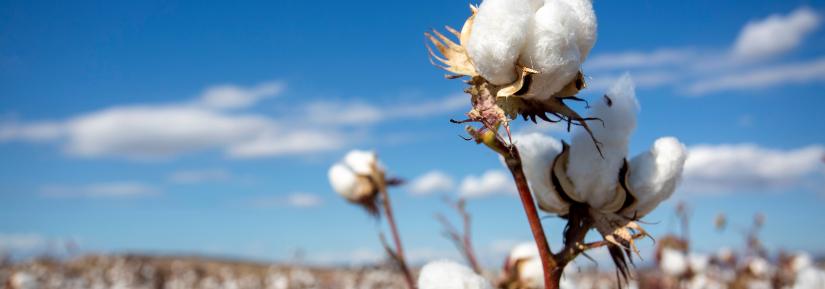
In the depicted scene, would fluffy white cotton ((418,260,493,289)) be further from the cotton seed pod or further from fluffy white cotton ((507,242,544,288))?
the cotton seed pod

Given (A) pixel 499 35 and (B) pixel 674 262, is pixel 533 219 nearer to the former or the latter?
(A) pixel 499 35

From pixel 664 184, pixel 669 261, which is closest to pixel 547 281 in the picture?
pixel 664 184

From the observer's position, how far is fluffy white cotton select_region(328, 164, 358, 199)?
2.86 meters

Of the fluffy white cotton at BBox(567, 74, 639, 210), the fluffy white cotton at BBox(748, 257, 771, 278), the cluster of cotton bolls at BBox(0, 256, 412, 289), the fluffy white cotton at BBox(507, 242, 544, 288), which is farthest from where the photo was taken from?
the cluster of cotton bolls at BBox(0, 256, 412, 289)

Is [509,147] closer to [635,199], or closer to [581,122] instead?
[581,122]

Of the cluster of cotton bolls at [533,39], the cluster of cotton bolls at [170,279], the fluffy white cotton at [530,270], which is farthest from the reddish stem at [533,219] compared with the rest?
the cluster of cotton bolls at [170,279]

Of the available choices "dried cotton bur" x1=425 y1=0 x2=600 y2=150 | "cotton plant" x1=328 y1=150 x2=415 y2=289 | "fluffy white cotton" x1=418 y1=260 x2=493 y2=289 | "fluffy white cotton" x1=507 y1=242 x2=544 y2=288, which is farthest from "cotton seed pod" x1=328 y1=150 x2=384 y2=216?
"dried cotton bur" x1=425 y1=0 x2=600 y2=150

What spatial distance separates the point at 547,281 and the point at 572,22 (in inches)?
15.2

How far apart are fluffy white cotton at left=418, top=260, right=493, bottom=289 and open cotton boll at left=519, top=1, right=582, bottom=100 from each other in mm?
355

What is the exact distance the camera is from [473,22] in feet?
3.26

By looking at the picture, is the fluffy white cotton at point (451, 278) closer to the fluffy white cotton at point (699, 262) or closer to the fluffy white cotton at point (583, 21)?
the fluffy white cotton at point (583, 21)

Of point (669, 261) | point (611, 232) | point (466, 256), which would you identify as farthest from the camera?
point (669, 261)

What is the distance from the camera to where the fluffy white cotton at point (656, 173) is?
3.86 feet

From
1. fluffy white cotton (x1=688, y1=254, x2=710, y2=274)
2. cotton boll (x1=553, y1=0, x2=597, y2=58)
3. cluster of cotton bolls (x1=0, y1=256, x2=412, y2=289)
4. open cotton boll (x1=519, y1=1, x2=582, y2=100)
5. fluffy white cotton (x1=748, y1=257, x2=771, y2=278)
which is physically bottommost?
open cotton boll (x1=519, y1=1, x2=582, y2=100)
